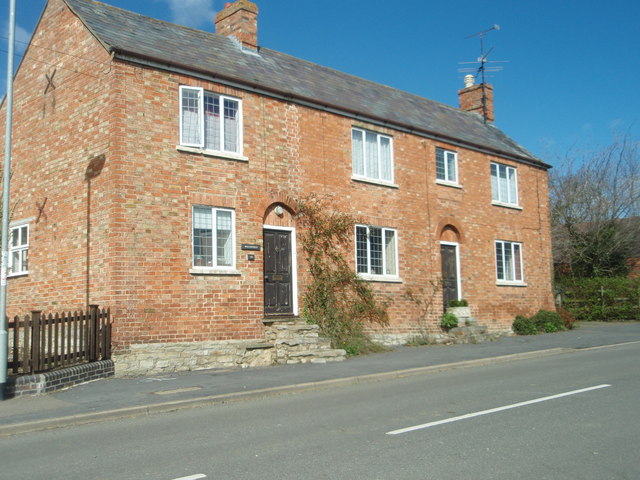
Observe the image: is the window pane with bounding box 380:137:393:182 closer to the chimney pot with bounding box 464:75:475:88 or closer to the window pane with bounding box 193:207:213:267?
the window pane with bounding box 193:207:213:267

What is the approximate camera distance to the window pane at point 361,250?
18.8 m

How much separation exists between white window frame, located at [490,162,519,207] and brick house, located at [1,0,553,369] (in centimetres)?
187

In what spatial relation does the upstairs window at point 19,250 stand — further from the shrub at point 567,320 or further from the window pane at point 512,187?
the shrub at point 567,320

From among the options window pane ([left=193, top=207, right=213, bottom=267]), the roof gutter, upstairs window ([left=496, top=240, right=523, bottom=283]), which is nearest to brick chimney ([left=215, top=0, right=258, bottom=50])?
the roof gutter

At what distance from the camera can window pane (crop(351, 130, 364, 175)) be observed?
62.5ft

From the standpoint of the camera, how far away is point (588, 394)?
376 inches

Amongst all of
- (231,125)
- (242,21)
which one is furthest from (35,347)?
(242,21)

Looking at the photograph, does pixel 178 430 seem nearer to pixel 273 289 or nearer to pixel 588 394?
pixel 588 394

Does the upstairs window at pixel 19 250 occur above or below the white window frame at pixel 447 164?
below

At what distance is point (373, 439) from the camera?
7070 mm

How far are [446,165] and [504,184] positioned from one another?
367cm

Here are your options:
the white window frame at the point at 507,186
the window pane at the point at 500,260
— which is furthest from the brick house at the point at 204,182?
the white window frame at the point at 507,186

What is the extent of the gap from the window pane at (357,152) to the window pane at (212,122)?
15.3 ft

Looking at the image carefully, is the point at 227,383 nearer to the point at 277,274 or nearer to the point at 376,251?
the point at 277,274
